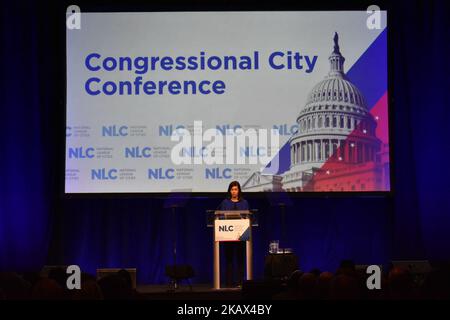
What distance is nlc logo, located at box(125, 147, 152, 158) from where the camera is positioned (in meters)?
8.23

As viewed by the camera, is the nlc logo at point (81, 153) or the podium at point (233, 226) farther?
the nlc logo at point (81, 153)

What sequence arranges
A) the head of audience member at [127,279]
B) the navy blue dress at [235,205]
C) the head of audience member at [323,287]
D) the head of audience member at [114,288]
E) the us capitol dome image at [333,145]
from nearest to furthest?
the head of audience member at [323,287] < the head of audience member at [114,288] < the head of audience member at [127,279] < the navy blue dress at [235,205] < the us capitol dome image at [333,145]

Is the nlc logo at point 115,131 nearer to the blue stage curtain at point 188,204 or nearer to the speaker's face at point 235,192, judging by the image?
the blue stage curtain at point 188,204

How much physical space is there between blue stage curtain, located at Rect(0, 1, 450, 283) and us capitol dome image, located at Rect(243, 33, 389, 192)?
20.7 inches

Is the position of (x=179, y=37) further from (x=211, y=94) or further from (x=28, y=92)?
(x=28, y=92)

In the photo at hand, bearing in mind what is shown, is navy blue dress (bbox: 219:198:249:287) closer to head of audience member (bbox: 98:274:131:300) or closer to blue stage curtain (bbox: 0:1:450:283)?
blue stage curtain (bbox: 0:1:450:283)

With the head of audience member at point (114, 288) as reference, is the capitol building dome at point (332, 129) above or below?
above

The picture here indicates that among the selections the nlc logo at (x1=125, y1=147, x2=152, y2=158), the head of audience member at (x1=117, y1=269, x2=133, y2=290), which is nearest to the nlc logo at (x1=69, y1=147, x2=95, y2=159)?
the nlc logo at (x1=125, y1=147, x2=152, y2=158)

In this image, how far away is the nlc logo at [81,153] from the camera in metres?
8.22

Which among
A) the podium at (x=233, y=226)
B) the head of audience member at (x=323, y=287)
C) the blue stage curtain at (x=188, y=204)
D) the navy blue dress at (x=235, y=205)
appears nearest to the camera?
the head of audience member at (x=323, y=287)

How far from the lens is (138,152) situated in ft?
27.0

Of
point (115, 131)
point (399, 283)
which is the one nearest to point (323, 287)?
point (399, 283)

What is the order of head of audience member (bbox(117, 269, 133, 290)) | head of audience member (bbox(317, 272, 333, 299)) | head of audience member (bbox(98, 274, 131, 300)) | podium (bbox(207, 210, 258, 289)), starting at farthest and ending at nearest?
podium (bbox(207, 210, 258, 289)) < head of audience member (bbox(117, 269, 133, 290)) < head of audience member (bbox(98, 274, 131, 300)) < head of audience member (bbox(317, 272, 333, 299))

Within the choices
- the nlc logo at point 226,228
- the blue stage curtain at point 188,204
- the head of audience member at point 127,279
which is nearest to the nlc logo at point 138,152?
the blue stage curtain at point 188,204
